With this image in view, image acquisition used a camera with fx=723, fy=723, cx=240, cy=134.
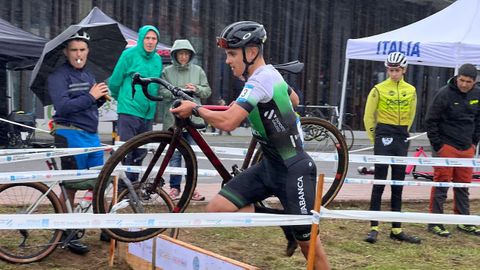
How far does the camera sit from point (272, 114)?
5012 millimetres

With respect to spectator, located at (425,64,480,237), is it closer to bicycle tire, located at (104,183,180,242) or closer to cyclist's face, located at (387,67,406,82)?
cyclist's face, located at (387,67,406,82)

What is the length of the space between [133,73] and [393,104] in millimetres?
2773

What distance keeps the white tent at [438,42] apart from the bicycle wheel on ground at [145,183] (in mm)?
7979

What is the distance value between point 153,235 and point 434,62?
28.5 ft

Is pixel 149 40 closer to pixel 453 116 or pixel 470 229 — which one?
pixel 453 116

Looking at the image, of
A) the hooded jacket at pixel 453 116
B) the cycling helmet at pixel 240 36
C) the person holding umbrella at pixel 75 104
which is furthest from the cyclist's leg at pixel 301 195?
the hooded jacket at pixel 453 116

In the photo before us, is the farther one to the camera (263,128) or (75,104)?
(75,104)

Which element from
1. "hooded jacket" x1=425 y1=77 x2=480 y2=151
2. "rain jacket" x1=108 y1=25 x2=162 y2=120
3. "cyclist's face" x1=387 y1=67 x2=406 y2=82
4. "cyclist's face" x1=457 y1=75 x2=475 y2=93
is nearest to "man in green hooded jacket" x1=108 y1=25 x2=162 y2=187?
"rain jacket" x1=108 y1=25 x2=162 y2=120

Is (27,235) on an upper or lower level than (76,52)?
lower

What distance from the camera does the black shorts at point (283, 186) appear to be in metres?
5.11

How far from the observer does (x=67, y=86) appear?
6.37 meters

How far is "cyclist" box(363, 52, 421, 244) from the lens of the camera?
767 cm

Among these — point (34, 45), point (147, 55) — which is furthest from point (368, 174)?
point (34, 45)

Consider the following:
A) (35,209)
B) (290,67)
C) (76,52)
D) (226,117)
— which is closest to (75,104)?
(76,52)
